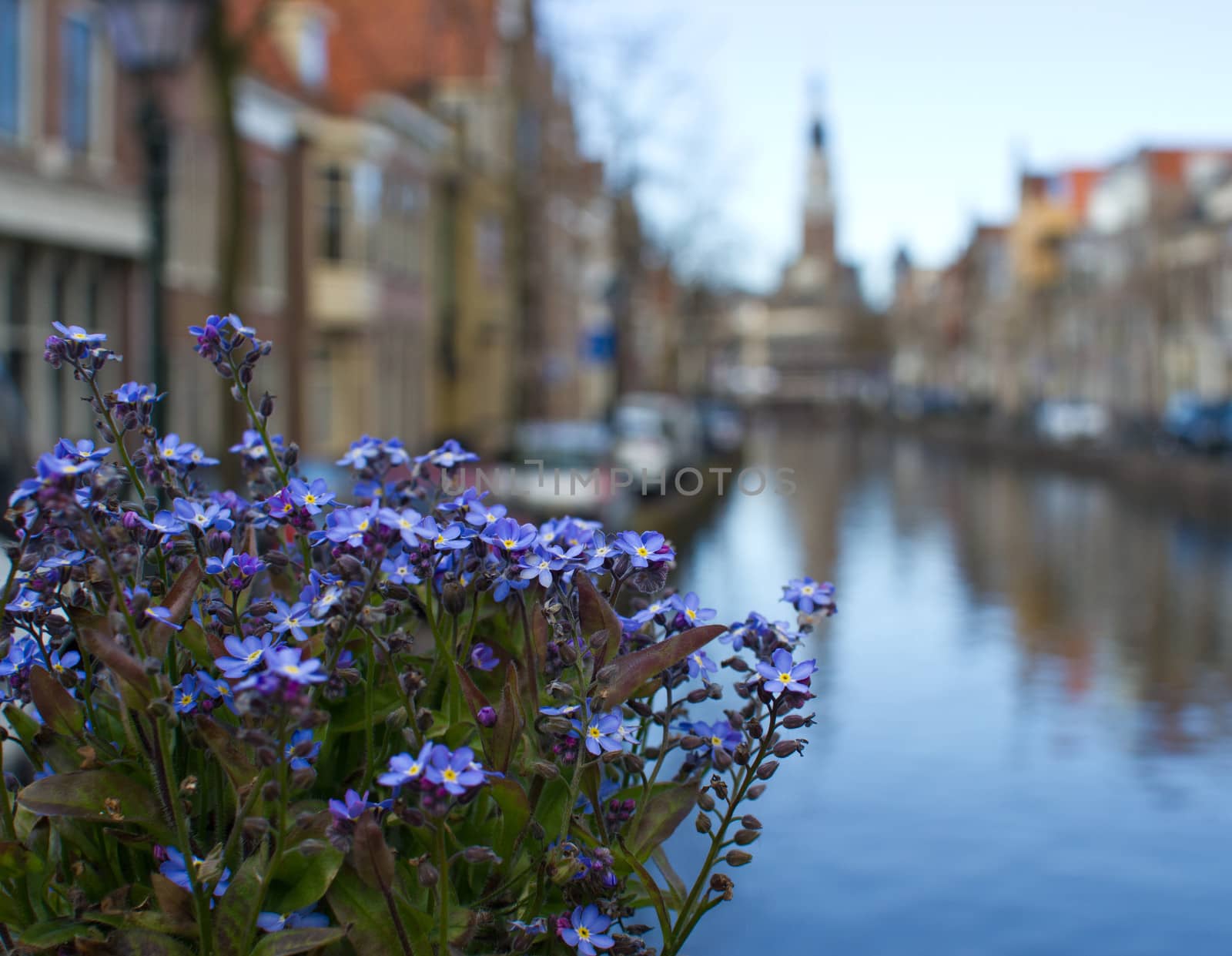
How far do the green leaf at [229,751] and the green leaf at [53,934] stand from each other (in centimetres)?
30

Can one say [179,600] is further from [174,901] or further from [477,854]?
[477,854]

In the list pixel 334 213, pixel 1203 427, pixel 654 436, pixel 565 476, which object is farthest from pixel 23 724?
pixel 1203 427

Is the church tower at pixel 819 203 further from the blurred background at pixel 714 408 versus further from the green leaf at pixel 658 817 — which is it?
the green leaf at pixel 658 817

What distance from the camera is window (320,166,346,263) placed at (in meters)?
30.0

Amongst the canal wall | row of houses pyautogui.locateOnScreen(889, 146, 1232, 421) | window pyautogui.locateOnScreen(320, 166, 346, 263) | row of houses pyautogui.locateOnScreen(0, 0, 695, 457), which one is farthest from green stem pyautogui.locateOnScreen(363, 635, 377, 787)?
row of houses pyautogui.locateOnScreen(889, 146, 1232, 421)

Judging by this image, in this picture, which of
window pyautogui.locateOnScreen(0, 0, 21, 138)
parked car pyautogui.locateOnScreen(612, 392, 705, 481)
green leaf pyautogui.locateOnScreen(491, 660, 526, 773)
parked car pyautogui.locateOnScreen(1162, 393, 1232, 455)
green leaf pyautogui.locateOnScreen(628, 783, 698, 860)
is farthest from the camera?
parked car pyautogui.locateOnScreen(1162, 393, 1232, 455)

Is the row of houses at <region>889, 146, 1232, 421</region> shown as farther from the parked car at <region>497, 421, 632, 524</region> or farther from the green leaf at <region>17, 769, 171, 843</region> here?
the green leaf at <region>17, 769, 171, 843</region>

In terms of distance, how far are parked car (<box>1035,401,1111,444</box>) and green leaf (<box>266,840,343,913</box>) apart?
49401 millimetres

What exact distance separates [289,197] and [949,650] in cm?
2015

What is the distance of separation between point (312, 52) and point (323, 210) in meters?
3.49

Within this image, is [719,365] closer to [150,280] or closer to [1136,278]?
[1136,278]

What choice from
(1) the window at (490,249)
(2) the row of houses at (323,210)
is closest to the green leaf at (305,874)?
(2) the row of houses at (323,210)

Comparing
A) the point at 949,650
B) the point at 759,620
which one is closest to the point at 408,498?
the point at 759,620

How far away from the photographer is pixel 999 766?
27.9ft
